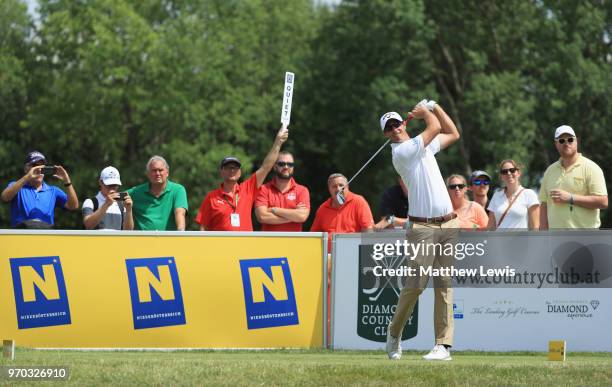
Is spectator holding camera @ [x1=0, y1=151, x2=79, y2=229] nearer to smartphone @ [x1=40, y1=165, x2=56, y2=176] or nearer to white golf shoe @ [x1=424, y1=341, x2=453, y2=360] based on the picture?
smartphone @ [x1=40, y1=165, x2=56, y2=176]

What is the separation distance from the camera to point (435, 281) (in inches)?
422

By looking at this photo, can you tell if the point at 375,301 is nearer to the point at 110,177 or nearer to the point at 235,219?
the point at 235,219

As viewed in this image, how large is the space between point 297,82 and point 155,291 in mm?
37582

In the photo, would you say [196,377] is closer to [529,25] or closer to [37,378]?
[37,378]

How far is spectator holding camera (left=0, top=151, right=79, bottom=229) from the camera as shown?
1331 centimetres

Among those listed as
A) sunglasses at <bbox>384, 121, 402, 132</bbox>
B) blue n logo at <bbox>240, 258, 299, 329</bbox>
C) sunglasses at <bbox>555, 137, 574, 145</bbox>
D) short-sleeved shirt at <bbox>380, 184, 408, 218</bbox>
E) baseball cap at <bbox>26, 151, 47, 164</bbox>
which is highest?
sunglasses at <bbox>384, 121, 402, 132</bbox>

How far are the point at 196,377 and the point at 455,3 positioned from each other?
37.1 metres

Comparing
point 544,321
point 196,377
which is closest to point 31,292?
point 196,377

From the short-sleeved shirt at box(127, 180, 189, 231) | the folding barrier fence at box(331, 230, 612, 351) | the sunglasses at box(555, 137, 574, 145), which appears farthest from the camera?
the short-sleeved shirt at box(127, 180, 189, 231)

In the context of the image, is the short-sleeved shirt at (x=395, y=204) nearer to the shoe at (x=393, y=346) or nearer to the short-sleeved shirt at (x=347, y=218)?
the short-sleeved shirt at (x=347, y=218)

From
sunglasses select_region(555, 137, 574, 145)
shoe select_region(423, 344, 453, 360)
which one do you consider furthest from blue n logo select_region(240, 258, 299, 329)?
sunglasses select_region(555, 137, 574, 145)

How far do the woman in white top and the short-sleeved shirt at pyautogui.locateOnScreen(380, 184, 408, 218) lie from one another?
967 millimetres

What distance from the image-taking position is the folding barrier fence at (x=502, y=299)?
12031mm

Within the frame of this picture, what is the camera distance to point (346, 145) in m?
46.0
